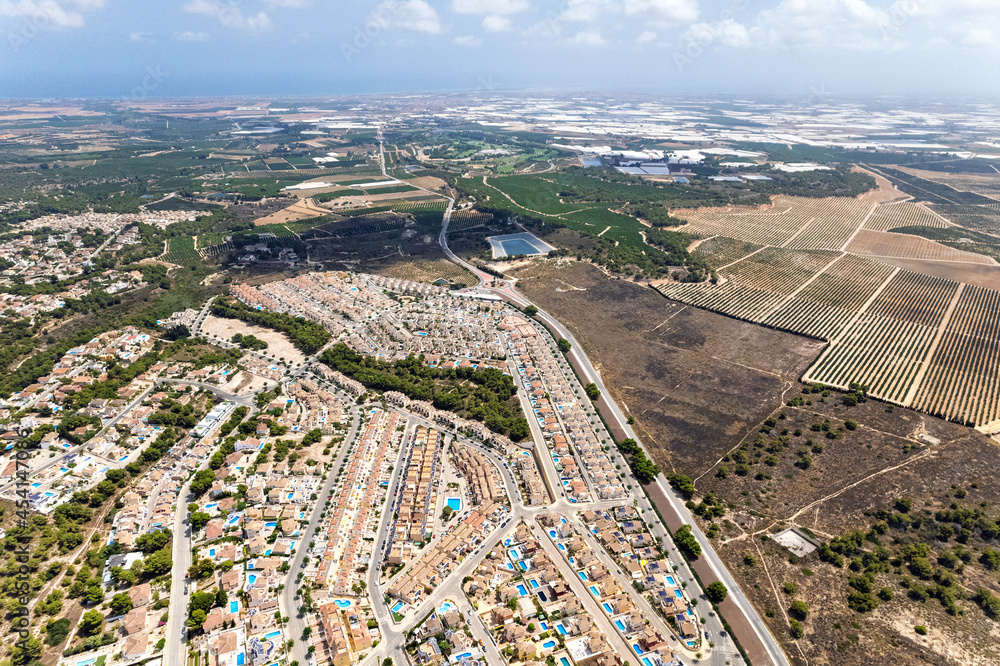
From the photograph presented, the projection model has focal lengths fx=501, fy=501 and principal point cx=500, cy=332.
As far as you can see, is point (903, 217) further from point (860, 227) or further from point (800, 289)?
point (800, 289)

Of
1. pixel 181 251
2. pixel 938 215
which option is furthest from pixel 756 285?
pixel 181 251

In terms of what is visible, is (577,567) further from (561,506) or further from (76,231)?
(76,231)

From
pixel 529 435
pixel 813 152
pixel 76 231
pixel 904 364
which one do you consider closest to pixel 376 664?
pixel 529 435

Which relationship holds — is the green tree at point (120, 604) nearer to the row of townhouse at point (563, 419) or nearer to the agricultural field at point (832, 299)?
the row of townhouse at point (563, 419)

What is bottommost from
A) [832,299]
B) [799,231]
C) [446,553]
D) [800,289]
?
[446,553]

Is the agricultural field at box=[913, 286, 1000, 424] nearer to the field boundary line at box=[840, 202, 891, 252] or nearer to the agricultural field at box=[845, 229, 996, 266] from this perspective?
the agricultural field at box=[845, 229, 996, 266]

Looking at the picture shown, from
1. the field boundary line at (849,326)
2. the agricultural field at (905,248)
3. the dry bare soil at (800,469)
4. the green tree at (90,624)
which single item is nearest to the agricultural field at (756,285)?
the dry bare soil at (800,469)
